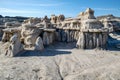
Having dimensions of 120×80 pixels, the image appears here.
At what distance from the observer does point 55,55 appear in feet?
46.9

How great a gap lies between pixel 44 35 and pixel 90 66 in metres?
6.95

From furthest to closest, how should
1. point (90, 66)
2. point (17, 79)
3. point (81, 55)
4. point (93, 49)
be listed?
point (93, 49), point (81, 55), point (90, 66), point (17, 79)

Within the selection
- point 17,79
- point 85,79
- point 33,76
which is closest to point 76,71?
point 85,79

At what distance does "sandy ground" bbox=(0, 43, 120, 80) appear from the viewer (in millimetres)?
9961

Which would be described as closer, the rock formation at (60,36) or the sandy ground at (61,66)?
the sandy ground at (61,66)

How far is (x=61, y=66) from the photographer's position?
11.7 metres

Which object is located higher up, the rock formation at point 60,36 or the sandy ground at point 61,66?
the rock formation at point 60,36

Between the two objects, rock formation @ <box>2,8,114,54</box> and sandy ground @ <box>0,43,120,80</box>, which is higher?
rock formation @ <box>2,8,114,54</box>

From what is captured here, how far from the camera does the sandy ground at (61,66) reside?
32.7ft

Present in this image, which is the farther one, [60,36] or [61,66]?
[60,36]

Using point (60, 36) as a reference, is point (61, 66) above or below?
below

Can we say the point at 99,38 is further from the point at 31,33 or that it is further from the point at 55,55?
the point at 31,33

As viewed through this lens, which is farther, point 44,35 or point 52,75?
point 44,35

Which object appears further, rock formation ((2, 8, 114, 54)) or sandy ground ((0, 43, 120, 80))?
rock formation ((2, 8, 114, 54))
